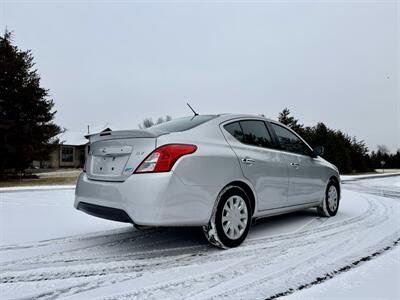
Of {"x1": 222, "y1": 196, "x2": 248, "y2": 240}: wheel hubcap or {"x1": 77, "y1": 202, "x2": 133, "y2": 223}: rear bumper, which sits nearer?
{"x1": 77, "y1": 202, "x2": 133, "y2": 223}: rear bumper

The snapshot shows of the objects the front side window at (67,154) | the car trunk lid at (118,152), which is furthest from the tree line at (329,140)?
the car trunk lid at (118,152)

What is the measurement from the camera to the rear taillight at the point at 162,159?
3.26m

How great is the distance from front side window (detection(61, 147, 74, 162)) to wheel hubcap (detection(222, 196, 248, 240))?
4205 cm

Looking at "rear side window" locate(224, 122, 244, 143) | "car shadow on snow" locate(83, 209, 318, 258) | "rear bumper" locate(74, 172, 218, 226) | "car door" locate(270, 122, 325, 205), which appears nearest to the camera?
"rear bumper" locate(74, 172, 218, 226)

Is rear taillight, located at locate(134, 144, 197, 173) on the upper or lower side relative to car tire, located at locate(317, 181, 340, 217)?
upper

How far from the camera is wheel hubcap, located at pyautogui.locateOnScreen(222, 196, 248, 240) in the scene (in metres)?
3.66

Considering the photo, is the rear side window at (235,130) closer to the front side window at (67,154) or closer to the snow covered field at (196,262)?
the snow covered field at (196,262)

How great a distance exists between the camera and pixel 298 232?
15.1 feet

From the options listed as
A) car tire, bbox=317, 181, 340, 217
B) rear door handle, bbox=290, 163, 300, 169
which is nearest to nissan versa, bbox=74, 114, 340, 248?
rear door handle, bbox=290, 163, 300, 169

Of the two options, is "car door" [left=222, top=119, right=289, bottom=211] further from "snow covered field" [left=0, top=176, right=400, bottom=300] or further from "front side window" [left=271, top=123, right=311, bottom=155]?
"snow covered field" [left=0, top=176, right=400, bottom=300]

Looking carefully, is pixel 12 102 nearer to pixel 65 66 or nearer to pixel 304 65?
pixel 65 66

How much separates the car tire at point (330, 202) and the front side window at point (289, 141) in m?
0.90

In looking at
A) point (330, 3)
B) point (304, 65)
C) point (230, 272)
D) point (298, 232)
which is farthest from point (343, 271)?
point (304, 65)

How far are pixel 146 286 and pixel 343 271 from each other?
1.83 meters
